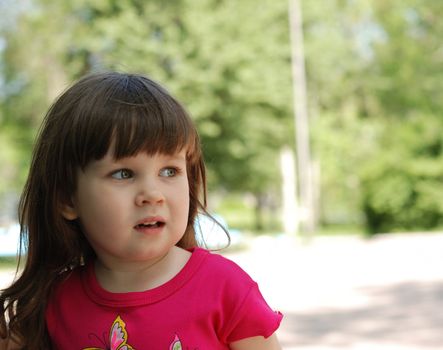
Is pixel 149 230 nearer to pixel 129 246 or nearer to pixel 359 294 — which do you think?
pixel 129 246

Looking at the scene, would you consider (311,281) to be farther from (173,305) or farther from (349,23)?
(349,23)

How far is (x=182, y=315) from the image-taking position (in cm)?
189

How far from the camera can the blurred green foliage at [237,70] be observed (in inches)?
1058

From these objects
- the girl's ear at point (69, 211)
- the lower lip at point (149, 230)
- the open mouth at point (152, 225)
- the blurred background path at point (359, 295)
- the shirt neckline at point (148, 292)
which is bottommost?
the blurred background path at point (359, 295)

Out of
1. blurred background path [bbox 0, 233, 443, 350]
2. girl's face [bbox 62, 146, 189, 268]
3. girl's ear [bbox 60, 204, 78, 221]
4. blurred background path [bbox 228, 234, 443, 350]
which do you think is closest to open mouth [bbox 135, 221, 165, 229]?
girl's face [bbox 62, 146, 189, 268]

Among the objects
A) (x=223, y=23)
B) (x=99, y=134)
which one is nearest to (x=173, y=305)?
(x=99, y=134)

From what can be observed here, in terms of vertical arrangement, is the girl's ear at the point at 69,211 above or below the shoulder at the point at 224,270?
above

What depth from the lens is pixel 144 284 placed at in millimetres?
1971

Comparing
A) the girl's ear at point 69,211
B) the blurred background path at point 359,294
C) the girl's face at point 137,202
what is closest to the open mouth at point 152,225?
the girl's face at point 137,202

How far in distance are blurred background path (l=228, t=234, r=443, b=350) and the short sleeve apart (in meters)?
5.02

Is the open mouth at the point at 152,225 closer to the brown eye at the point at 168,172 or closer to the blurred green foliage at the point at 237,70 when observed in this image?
the brown eye at the point at 168,172

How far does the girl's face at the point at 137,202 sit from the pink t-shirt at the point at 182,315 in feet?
0.30

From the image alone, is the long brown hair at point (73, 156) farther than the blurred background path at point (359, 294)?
No

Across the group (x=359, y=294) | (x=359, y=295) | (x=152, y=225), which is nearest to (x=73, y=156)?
(x=152, y=225)
